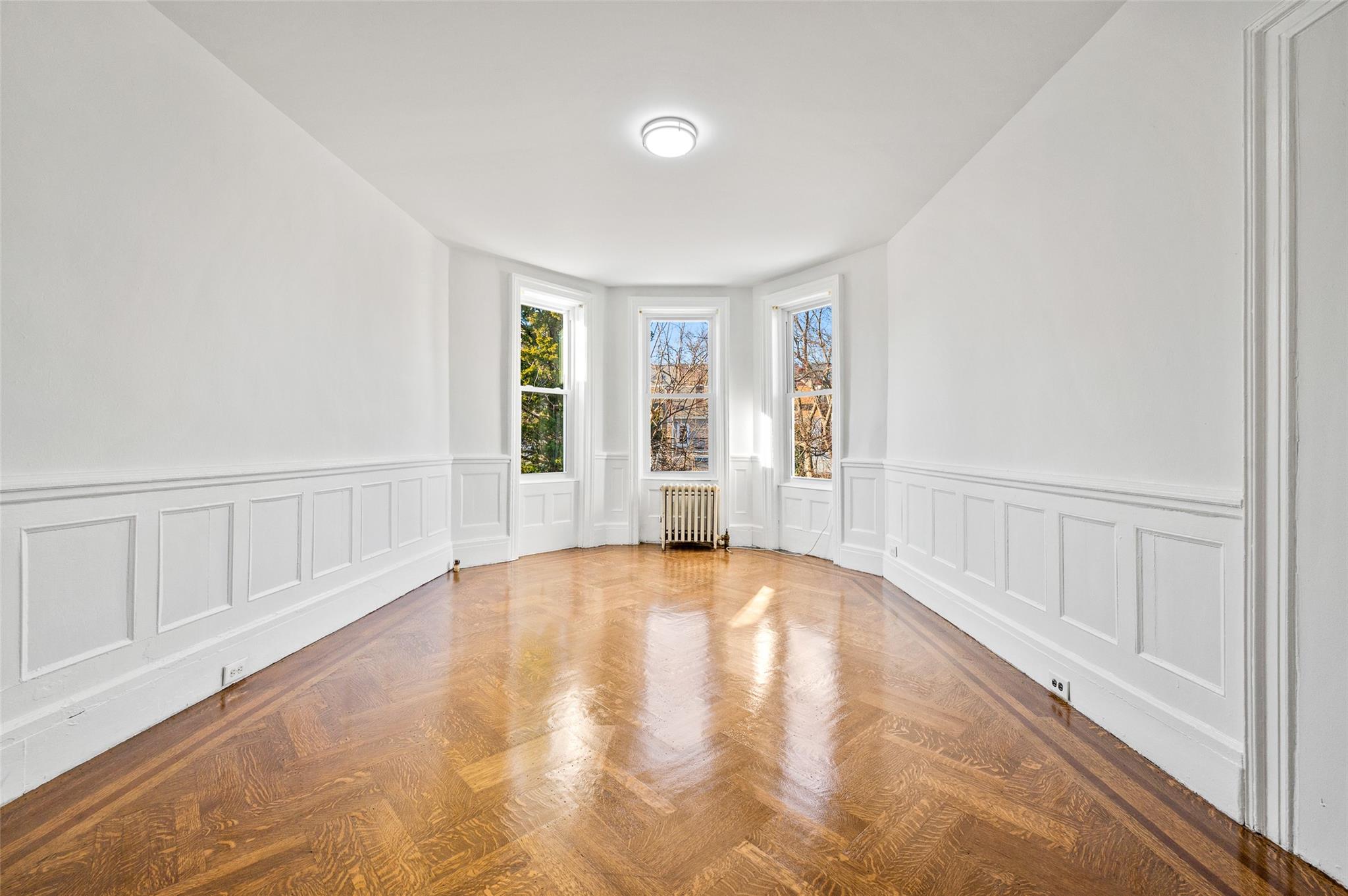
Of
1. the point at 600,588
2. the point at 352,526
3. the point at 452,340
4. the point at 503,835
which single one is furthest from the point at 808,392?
the point at 503,835

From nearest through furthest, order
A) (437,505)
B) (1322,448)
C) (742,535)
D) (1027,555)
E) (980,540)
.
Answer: (1322,448) → (1027,555) → (980,540) → (437,505) → (742,535)

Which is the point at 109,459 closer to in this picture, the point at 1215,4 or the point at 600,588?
the point at 600,588

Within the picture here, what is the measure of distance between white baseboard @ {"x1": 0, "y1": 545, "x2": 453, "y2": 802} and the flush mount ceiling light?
3.01 metres

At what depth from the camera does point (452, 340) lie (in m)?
4.98

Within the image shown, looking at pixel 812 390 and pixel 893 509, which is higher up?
pixel 812 390

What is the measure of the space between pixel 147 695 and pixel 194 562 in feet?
1.69

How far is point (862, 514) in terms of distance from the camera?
5.02 metres

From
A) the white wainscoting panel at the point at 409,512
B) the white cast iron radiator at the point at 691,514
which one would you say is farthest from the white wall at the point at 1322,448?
the white cast iron radiator at the point at 691,514

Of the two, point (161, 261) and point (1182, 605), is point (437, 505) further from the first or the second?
point (1182, 605)

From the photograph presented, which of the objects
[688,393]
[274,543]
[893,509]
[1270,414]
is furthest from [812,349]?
[274,543]

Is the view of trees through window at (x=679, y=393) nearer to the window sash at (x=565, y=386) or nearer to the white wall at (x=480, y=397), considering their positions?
the window sash at (x=565, y=386)

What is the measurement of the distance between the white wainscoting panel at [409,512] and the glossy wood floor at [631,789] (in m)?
1.27

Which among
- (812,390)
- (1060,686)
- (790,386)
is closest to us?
(1060,686)

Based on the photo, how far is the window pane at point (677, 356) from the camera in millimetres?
6332
